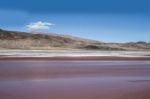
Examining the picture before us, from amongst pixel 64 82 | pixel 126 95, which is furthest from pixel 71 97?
pixel 64 82

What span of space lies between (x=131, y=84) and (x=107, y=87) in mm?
1417

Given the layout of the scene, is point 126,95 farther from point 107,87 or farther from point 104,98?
point 107,87

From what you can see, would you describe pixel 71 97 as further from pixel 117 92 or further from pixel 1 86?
pixel 1 86

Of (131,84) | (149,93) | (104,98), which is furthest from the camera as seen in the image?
(131,84)

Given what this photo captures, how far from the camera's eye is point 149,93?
11414 mm

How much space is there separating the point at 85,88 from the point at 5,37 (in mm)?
82009

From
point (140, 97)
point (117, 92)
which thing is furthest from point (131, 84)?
point (140, 97)

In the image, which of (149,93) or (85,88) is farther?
(85,88)

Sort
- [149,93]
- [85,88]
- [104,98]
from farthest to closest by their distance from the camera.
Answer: [85,88] → [149,93] → [104,98]

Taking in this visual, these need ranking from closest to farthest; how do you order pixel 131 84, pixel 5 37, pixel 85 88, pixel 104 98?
pixel 104 98, pixel 85 88, pixel 131 84, pixel 5 37

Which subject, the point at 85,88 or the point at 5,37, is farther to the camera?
the point at 5,37

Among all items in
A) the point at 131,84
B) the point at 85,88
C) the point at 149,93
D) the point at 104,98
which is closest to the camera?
the point at 104,98

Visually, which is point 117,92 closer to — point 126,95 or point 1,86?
point 126,95

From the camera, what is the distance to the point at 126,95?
36.2 feet
